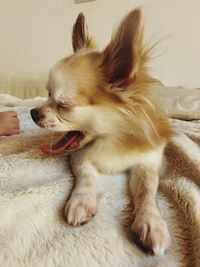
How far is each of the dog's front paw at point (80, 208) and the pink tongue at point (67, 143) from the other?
166 mm

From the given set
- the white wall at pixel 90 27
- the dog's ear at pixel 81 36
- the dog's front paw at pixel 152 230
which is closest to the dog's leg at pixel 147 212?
the dog's front paw at pixel 152 230

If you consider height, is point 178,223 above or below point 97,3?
below

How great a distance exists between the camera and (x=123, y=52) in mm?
792

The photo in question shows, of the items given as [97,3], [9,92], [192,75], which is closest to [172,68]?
[192,75]

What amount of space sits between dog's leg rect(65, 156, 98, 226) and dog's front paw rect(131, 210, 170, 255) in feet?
0.33

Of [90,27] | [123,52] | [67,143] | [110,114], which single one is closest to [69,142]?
[67,143]

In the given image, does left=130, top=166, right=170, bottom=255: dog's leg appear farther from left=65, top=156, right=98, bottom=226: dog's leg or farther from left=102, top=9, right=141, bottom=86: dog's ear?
left=102, top=9, right=141, bottom=86: dog's ear

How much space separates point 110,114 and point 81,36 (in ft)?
1.00

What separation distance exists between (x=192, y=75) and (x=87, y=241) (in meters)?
1.73

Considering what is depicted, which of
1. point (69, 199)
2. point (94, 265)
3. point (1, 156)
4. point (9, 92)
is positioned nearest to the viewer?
point (94, 265)

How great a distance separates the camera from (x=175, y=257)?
0.61 m

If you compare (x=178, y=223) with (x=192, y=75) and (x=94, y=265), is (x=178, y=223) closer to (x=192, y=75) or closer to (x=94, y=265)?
(x=94, y=265)

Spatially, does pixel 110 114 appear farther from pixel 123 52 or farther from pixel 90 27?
pixel 90 27

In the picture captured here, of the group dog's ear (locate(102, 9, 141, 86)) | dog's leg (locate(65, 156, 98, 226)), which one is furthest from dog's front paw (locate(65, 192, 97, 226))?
dog's ear (locate(102, 9, 141, 86))
